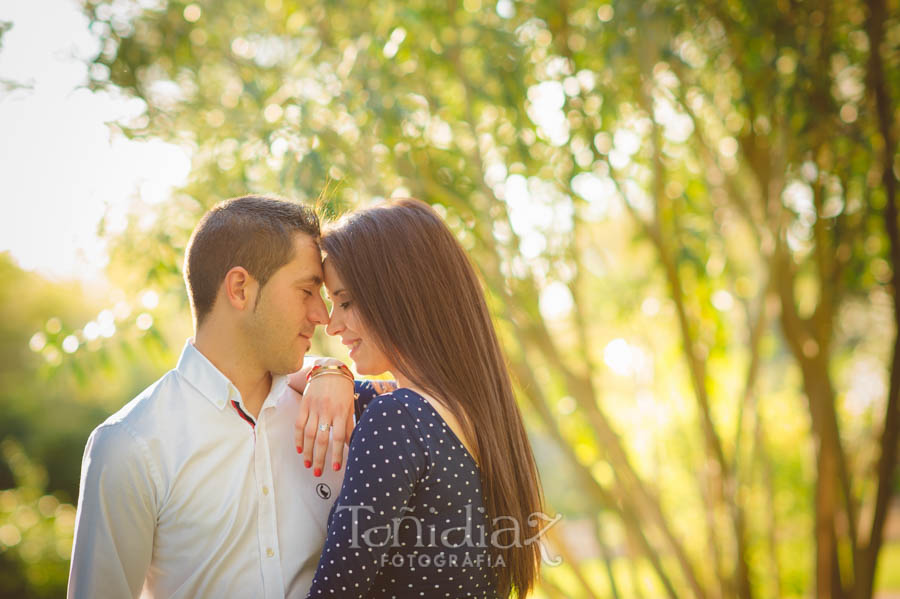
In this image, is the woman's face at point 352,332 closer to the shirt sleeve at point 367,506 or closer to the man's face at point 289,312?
the man's face at point 289,312

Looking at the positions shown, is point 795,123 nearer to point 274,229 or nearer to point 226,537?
point 274,229

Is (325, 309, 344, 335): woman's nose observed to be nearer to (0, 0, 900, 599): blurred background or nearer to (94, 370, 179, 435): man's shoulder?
(94, 370, 179, 435): man's shoulder

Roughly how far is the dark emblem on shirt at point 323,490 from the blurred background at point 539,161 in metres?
1.02

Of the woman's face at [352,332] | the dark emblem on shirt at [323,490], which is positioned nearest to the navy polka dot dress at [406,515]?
the woman's face at [352,332]

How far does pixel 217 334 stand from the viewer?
1.74 m

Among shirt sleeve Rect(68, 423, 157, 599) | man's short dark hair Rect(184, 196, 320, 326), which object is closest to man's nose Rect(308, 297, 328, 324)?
man's short dark hair Rect(184, 196, 320, 326)

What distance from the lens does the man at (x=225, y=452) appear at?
1.51 meters

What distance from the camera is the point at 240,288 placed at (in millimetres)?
1710

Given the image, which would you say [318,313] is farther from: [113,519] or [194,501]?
[113,519]

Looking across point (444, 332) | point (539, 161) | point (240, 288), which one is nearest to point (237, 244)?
point (240, 288)

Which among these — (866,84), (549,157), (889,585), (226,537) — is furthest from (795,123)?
(889,585)

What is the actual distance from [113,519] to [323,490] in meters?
0.47

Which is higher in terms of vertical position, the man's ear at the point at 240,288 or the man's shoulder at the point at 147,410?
the man's ear at the point at 240,288

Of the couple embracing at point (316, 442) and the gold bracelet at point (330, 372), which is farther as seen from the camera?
the gold bracelet at point (330, 372)
